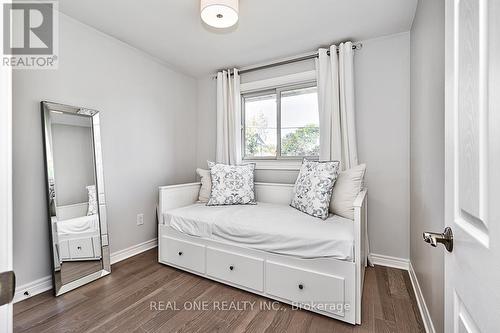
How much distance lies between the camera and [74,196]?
2.01 meters

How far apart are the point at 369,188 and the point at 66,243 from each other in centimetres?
285

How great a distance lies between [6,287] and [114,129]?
7.20 ft

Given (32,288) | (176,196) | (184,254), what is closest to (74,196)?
(32,288)

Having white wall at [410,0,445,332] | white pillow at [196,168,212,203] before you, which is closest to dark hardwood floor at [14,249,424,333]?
white wall at [410,0,445,332]

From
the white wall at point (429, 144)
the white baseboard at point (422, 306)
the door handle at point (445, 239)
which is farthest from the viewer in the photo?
the white baseboard at point (422, 306)

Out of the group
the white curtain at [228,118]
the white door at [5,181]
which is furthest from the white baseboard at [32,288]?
the white curtain at [228,118]

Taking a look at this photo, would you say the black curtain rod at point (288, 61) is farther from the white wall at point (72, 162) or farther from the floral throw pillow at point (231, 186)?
the white wall at point (72, 162)

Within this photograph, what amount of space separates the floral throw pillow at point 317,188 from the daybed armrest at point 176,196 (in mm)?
1249

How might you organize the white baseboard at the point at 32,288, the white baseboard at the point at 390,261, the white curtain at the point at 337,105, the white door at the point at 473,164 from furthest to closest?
the white curtain at the point at 337,105
the white baseboard at the point at 390,261
the white baseboard at the point at 32,288
the white door at the point at 473,164

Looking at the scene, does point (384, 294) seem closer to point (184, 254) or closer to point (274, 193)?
point (274, 193)

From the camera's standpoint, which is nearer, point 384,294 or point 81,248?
point 384,294

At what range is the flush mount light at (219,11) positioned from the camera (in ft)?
5.22

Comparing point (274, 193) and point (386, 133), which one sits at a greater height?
point (386, 133)

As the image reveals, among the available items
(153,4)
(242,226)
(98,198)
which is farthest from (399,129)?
(98,198)
